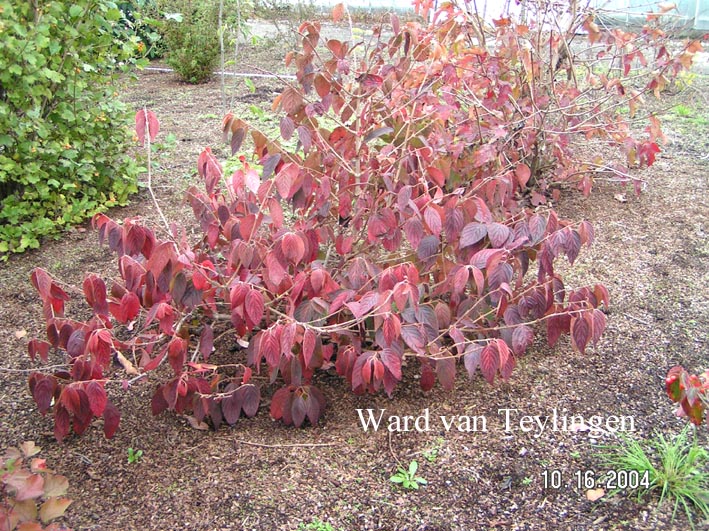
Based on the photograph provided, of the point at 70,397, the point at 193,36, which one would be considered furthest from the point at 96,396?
the point at 193,36

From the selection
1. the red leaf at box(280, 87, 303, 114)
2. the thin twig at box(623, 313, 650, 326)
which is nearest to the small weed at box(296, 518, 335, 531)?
the red leaf at box(280, 87, 303, 114)

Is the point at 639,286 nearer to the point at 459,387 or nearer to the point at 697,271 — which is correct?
the point at 697,271

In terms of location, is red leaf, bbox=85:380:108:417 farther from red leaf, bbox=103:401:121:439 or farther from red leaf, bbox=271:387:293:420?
red leaf, bbox=271:387:293:420

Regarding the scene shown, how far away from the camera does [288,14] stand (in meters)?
9.32

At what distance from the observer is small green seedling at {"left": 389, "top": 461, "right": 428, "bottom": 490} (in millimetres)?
2033

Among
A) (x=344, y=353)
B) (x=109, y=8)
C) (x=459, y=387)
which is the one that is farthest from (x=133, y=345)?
(x=109, y=8)

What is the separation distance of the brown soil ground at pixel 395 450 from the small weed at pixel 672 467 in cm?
5

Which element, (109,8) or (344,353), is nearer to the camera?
(344,353)

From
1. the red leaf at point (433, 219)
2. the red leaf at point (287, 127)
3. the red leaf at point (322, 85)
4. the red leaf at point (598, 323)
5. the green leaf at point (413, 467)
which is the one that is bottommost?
the green leaf at point (413, 467)

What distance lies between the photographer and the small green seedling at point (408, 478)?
203 centimetres

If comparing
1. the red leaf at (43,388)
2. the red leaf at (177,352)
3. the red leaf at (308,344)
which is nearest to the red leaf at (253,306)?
the red leaf at (308,344)

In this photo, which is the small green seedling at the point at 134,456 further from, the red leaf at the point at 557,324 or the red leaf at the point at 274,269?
the red leaf at the point at 557,324

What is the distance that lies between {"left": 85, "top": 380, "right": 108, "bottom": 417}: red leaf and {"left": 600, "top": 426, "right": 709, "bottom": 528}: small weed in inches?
60.1

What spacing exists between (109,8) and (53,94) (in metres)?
0.54
